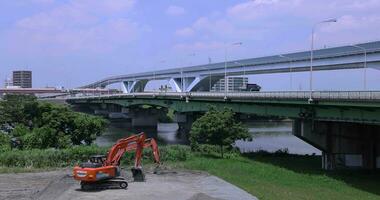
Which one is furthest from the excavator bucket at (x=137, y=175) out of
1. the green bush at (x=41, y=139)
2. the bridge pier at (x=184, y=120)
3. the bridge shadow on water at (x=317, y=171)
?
the bridge pier at (x=184, y=120)

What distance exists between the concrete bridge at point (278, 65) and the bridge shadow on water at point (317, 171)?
458 inches

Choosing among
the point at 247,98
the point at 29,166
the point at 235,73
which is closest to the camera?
the point at 29,166

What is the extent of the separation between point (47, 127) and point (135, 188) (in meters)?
31.5

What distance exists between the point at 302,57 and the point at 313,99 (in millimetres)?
52278

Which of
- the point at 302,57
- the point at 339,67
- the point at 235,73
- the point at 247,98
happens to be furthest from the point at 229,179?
the point at 235,73

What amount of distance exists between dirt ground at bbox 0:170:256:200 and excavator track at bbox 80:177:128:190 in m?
0.39

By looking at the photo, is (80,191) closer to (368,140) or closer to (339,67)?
(368,140)

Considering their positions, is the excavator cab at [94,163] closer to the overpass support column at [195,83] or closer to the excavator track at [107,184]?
the excavator track at [107,184]

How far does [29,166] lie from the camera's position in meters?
41.2

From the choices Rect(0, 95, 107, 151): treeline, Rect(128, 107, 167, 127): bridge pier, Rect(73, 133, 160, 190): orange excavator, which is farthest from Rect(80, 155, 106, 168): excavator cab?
Rect(128, 107, 167, 127): bridge pier

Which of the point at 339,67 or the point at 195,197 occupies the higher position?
the point at 339,67

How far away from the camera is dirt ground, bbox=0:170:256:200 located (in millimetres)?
28406

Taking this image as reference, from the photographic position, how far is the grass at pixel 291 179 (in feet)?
107

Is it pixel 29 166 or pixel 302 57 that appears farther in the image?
pixel 302 57
